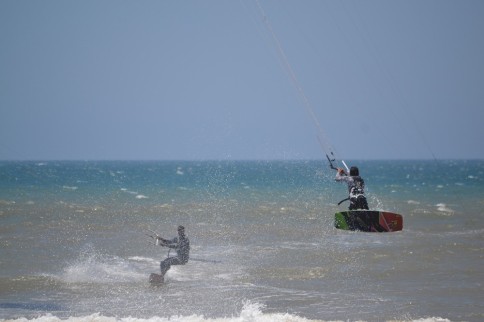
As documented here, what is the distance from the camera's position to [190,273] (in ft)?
67.9

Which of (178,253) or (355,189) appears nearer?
(355,189)

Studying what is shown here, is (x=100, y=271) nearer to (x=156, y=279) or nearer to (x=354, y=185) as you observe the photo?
(x=156, y=279)

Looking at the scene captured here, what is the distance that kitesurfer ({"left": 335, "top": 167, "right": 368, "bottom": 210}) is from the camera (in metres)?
17.3

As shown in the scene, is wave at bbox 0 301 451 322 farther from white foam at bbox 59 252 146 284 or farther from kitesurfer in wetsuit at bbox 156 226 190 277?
white foam at bbox 59 252 146 284

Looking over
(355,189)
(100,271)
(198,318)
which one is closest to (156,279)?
(100,271)

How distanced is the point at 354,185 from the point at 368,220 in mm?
1294

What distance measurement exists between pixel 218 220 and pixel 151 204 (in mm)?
11896

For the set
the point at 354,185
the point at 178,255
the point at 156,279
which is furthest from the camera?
the point at 178,255

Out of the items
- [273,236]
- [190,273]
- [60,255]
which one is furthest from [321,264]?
[60,255]

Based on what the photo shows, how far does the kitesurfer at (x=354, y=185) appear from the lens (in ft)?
56.9

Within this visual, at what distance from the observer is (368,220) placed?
59.4 ft

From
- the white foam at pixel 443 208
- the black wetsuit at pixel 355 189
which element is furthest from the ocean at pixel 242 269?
the black wetsuit at pixel 355 189

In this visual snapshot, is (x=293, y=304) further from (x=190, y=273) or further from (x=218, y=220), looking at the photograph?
(x=218, y=220)

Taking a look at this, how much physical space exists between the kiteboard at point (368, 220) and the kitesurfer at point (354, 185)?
8.6 inches
